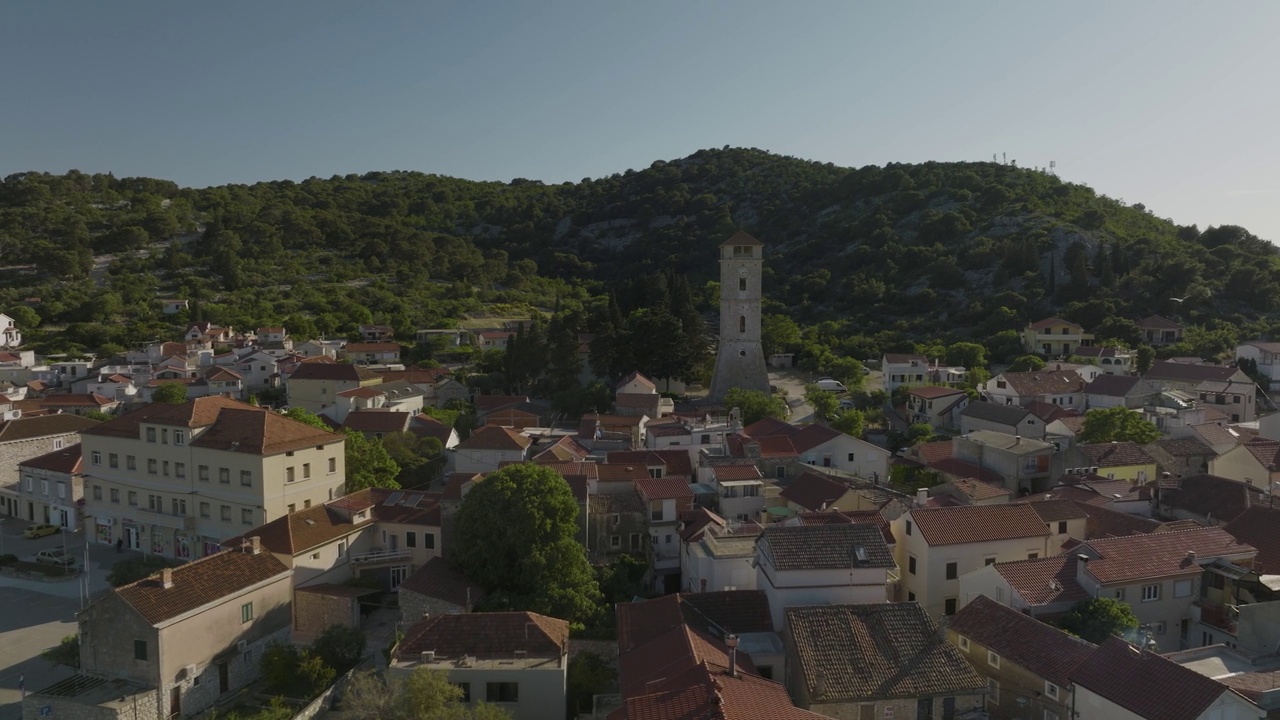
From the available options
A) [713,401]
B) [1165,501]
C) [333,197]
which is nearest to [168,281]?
[333,197]

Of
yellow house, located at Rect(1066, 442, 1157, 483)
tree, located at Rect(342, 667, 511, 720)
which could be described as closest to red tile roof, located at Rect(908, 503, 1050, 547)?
yellow house, located at Rect(1066, 442, 1157, 483)

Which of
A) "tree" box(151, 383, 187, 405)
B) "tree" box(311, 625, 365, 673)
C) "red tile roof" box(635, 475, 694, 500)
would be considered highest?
"tree" box(151, 383, 187, 405)

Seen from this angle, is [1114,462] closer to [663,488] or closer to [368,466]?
[663,488]

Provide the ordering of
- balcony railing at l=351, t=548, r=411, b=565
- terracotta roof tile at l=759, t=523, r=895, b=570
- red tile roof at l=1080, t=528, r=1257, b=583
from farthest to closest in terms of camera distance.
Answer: balcony railing at l=351, t=548, r=411, b=565 → red tile roof at l=1080, t=528, r=1257, b=583 → terracotta roof tile at l=759, t=523, r=895, b=570

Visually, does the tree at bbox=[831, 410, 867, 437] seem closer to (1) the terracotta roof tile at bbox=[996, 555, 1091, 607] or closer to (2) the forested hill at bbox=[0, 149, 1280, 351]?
(1) the terracotta roof tile at bbox=[996, 555, 1091, 607]

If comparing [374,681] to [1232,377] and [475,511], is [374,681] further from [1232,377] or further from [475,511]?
[1232,377]
